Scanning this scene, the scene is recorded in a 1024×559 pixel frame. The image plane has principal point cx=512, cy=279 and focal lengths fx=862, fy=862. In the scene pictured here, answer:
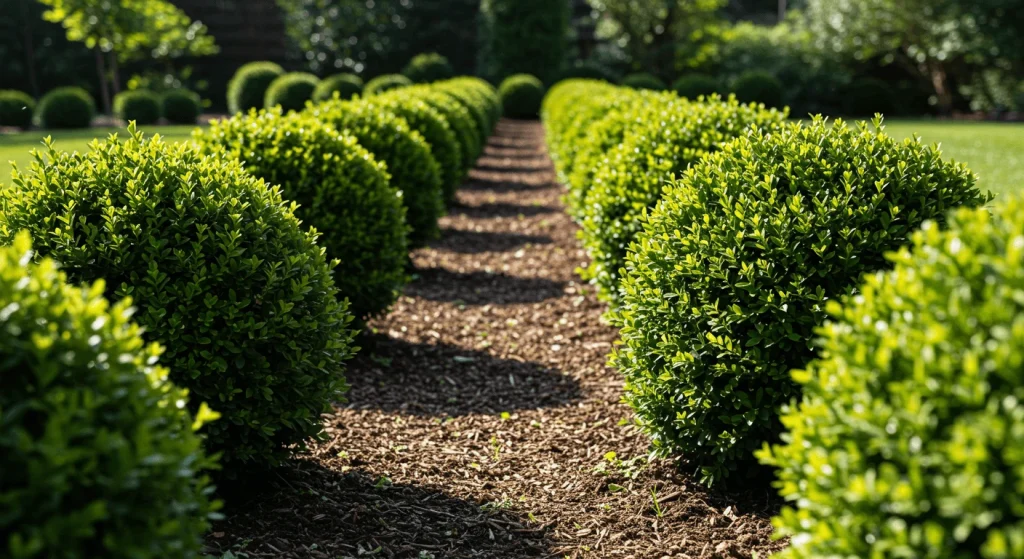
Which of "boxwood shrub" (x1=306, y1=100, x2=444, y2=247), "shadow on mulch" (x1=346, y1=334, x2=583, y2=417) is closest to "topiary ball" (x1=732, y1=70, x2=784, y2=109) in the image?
"boxwood shrub" (x1=306, y1=100, x2=444, y2=247)

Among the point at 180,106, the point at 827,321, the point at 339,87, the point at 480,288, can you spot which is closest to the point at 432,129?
the point at 480,288

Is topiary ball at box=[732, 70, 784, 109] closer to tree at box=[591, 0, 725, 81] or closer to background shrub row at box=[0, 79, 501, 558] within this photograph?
tree at box=[591, 0, 725, 81]

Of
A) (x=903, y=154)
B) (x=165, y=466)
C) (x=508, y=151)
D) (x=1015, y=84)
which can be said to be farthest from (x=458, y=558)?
(x=1015, y=84)

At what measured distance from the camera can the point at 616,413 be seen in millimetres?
5246

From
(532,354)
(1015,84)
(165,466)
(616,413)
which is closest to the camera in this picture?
(165,466)

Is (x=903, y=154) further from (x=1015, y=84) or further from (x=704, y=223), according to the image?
(x=1015, y=84)

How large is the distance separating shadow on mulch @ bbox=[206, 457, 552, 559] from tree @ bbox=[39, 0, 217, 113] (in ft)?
81.7

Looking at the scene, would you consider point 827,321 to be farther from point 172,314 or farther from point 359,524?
point 172,314

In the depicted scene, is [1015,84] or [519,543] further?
[1015,84]

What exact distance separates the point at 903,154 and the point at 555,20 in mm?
33162

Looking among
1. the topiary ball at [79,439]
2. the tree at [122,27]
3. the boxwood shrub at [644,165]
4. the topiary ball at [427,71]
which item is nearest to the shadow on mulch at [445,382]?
the boxwood shrub at [644,165]

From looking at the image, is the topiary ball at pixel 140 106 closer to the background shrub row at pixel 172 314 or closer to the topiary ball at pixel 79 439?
the background shrub row at pixel 172 314

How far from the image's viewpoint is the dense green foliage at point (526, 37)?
34969 mm

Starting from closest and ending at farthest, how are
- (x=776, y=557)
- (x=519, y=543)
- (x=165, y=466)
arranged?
(x=165, y=466) < (x=776, y=557) < (x=519, y=543)
